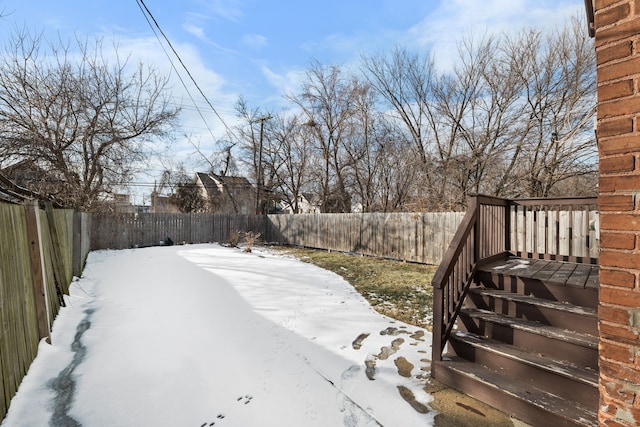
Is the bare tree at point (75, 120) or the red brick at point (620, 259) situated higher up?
the bare tree at point (75, 120)

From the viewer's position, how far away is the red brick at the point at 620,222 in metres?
1.21

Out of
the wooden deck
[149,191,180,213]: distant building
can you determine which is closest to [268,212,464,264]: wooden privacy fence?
the wooden deck

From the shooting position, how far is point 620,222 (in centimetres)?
125

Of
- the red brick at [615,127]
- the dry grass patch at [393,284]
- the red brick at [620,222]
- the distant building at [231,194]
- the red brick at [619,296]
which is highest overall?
the distant building at [231,194]

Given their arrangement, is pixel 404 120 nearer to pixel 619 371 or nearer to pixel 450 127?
pixel 450 127

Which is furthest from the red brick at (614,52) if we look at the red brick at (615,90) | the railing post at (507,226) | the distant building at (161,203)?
the distant building at (161,203)

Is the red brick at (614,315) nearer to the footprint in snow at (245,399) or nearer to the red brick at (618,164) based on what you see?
the red brick at (618,164)

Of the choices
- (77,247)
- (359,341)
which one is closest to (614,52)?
(359,341)

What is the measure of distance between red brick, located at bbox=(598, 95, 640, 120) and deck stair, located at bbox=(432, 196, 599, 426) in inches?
64.9

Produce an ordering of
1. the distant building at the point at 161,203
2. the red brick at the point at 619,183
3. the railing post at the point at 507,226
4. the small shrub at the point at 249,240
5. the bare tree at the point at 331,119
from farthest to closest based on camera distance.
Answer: the distant building at the point at 161,203 < the bare tree at the point at 331,119 < the small shrub at the point at 249,240 < the railing post at the point at 507,226 < the red brick at the point at 619,183

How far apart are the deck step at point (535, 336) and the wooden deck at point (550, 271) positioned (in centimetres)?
47

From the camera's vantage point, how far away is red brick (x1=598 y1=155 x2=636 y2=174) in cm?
122

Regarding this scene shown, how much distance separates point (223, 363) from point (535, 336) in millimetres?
2626

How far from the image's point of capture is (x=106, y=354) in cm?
291
